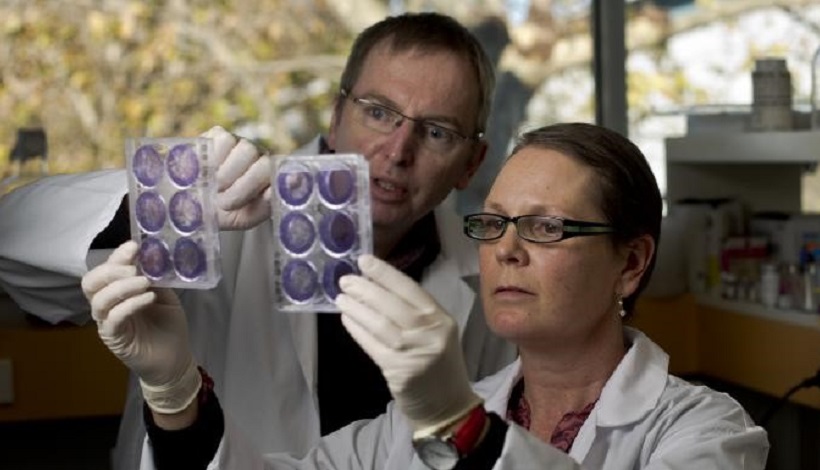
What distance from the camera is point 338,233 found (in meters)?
1.49

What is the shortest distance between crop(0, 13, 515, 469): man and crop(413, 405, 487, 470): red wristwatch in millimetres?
716

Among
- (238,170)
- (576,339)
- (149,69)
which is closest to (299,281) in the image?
(238,170)

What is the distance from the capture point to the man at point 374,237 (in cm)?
209

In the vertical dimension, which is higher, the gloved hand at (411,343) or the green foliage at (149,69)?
the green foliage at (149,69)

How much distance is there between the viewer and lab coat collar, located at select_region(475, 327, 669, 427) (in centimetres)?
168

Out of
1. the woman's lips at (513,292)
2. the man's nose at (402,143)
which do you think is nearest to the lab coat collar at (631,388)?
the woman's lips at (513,292)

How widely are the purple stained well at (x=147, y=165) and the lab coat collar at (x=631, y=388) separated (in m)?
0.56

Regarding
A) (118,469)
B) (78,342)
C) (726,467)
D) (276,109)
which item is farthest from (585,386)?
(276,109)

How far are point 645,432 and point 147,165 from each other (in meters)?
0.68

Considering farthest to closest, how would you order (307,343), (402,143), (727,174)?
(727,174) → (307,343) → (402,143)

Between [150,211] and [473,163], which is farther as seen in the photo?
[473,163]

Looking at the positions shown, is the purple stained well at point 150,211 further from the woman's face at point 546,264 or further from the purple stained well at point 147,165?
the woman's face at point 546,264

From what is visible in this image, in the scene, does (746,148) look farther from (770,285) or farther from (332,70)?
(332,70)

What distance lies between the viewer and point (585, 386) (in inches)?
69.7
